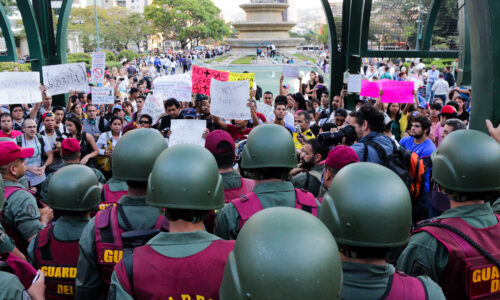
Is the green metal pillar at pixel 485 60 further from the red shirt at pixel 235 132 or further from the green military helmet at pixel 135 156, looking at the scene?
the red shirt at pixel 235 132

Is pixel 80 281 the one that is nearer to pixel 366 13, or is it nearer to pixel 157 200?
pixel 157 200

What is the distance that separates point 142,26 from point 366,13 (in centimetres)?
6214

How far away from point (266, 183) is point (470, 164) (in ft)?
4.60

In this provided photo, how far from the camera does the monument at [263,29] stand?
53.1 m

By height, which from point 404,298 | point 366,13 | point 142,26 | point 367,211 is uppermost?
point 142,26

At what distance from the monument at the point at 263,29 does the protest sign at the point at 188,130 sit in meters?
47.6

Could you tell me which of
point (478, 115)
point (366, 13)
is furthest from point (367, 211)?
point (366, 13)

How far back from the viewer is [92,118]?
827cm

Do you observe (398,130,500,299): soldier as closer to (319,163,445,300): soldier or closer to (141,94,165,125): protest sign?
(319,163,445,300): soldier

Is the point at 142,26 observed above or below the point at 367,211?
above

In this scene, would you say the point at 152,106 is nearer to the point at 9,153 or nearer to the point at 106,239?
the point at 9,153

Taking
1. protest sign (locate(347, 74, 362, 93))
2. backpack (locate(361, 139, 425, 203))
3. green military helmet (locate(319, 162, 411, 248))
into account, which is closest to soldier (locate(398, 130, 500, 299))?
green military helmet (locate(319, 162, 411, 248))

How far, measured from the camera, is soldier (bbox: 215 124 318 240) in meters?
3.25

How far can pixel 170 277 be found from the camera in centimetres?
208
